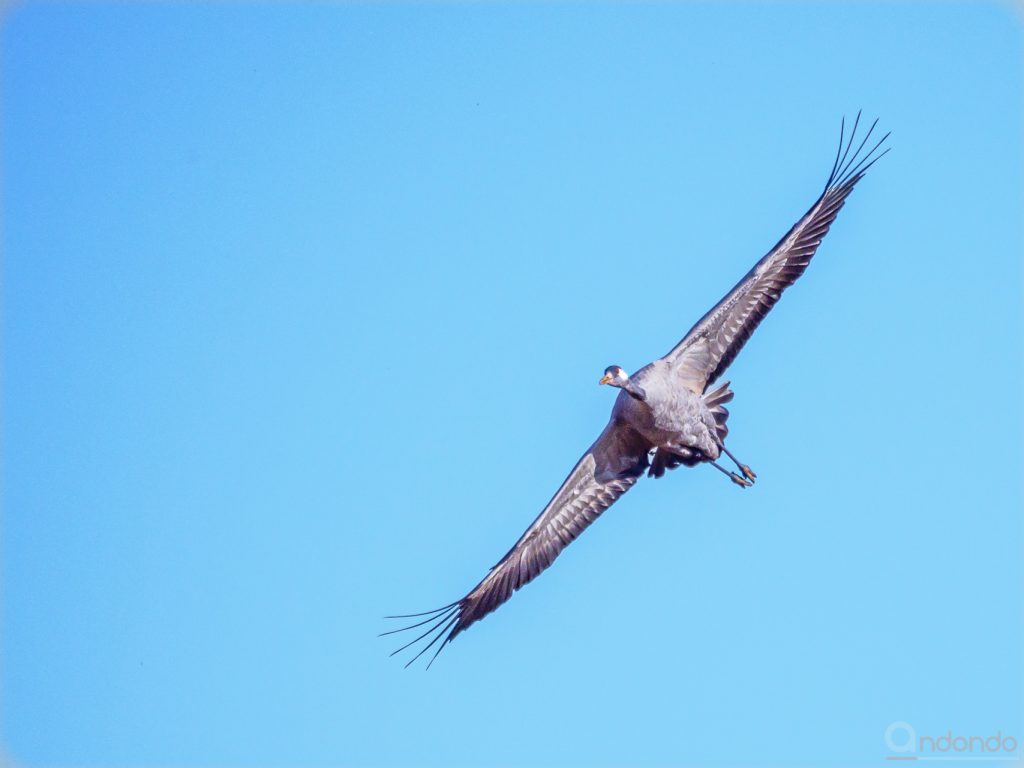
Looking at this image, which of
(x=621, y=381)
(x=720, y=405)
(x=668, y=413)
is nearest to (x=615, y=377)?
(x=621, y=381)

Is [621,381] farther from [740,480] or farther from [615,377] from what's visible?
[740,480]

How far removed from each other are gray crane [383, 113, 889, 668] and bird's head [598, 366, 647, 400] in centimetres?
4

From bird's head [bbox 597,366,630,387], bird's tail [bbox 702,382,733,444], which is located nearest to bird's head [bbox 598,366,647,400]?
bird's head [bbox 597,366,630,387]

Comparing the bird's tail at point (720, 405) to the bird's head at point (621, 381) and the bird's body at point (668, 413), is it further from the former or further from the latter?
the bird's head at point (621, 381)

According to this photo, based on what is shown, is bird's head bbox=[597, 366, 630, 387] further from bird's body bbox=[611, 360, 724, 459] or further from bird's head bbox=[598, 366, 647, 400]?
bird's body bbox=[611, 360, 724, 459]

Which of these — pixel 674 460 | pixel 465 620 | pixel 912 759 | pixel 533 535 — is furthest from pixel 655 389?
pixel 912 759

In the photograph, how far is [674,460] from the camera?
48.6 feet

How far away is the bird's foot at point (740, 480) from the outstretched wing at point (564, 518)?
41.2 inches

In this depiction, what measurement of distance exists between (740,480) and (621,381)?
226 centimetres

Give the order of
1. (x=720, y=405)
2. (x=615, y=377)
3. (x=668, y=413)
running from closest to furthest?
(x=615, y=377) → (x=668, y=413) → (x=720, y=405)

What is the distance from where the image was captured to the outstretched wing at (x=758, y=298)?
578 inches

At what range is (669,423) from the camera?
14234mm

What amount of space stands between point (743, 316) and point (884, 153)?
2580mm

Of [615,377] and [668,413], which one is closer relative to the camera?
[615,377]
